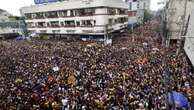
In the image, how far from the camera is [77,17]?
148 feet


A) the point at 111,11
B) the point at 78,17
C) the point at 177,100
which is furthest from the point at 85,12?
the point at 177,100

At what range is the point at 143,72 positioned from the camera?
21.6 metres

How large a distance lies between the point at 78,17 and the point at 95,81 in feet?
89.0

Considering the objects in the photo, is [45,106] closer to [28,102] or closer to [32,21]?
[28,102]

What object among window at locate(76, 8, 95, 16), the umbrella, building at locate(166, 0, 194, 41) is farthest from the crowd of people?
window at locate(76, 8, 95, 16)

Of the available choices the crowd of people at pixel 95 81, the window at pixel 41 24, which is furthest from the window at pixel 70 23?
the crowd of people at pixel 95 81

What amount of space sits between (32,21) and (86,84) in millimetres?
42589

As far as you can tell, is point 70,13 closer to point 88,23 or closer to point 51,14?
point 88,23

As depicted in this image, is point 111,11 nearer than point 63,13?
Yes

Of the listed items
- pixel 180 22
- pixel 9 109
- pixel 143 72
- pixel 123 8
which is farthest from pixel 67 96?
pixel 123 8

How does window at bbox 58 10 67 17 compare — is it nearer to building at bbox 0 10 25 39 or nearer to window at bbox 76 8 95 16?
window at bbox 76 8 95 16

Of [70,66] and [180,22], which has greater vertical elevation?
[180,22]

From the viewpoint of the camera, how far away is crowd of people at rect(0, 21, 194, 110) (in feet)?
51.3

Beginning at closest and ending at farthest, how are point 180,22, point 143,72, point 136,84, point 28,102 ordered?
point 28,102
point 136,84
point 143,72
point 180,22
